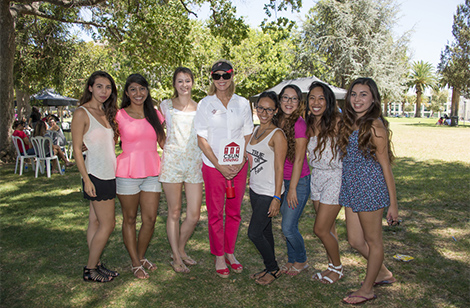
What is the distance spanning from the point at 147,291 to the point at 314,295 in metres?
1.66

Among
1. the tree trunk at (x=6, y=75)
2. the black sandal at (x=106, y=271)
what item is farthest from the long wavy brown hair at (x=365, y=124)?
the tree trunk at (x=6, y=75)

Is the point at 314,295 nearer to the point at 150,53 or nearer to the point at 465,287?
the point at 465,287

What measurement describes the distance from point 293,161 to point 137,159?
1574 millimetres

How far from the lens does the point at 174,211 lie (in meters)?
3.77

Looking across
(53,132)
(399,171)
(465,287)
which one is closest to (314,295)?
(465,287)

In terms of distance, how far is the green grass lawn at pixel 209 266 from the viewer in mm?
3307

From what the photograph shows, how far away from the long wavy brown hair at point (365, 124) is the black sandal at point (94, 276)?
2.74m

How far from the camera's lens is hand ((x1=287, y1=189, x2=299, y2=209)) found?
11.1 ft

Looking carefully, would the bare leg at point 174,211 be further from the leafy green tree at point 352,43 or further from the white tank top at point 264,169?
the leafy green tree at point 352,43

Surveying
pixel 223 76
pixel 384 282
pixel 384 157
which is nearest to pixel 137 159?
pixel 223 76

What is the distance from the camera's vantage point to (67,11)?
46.8 feet

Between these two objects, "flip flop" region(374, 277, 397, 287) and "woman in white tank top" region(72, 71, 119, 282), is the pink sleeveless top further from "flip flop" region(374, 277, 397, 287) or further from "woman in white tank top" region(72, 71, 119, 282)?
"flip flop" region(374, 277, 397, 287)

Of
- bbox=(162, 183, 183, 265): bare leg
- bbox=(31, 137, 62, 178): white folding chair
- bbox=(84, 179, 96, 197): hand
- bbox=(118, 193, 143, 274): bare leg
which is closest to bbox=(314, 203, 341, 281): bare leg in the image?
bbox=(162, 183, 183, 265): bare leg

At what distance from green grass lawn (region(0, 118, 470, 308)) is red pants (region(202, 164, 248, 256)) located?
1.47 feet
